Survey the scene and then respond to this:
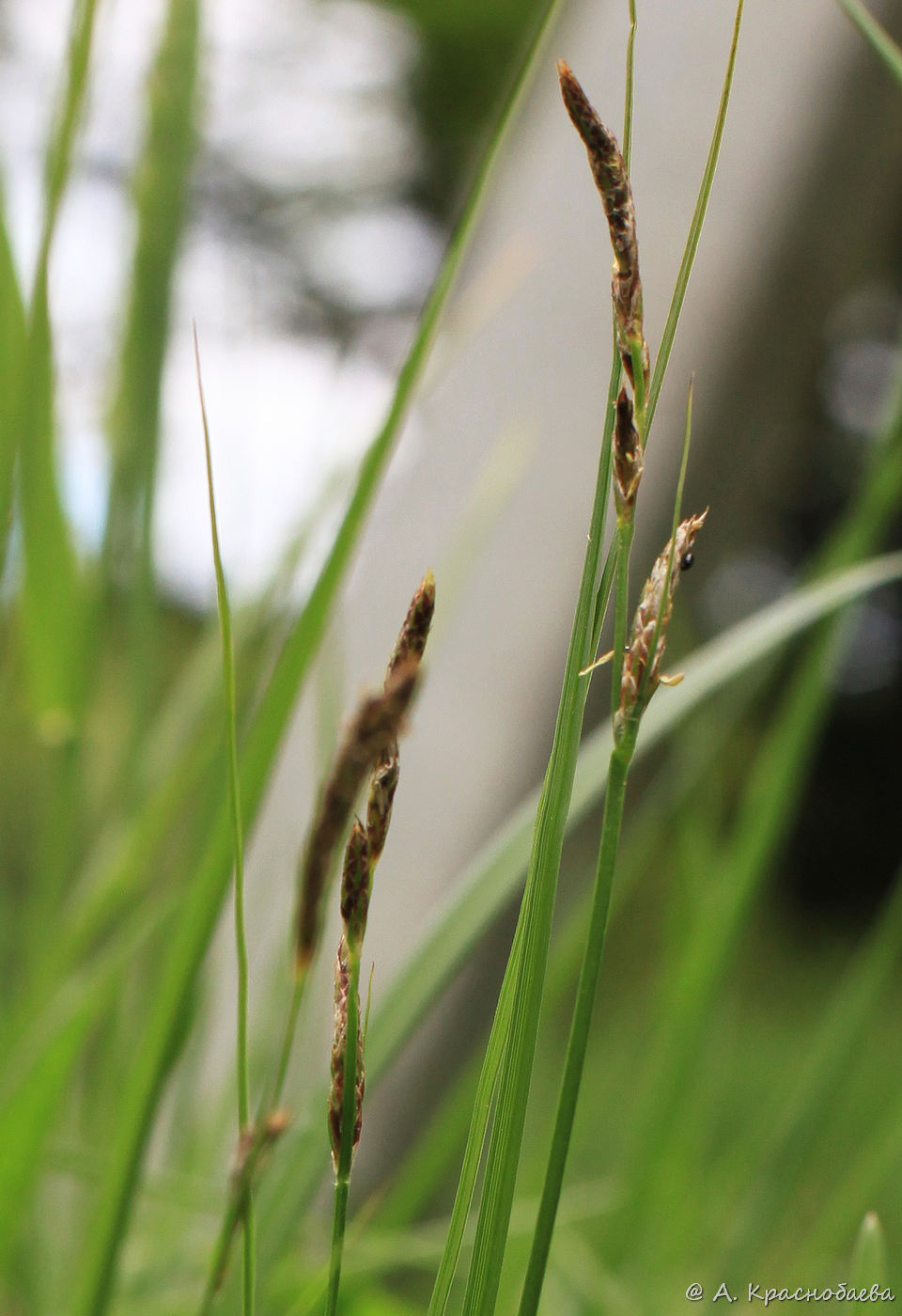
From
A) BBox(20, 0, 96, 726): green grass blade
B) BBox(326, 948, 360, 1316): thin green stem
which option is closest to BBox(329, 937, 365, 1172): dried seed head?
BBox(326, 948, 360, 1316): thin green stem

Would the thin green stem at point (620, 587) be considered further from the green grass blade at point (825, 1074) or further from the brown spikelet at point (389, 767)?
the green grass blade at point (825, 1074)

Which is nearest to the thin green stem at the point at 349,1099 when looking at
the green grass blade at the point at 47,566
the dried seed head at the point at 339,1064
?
the dried seed head at the point at 339,1064

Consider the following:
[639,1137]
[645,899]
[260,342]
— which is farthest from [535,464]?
[645,899]

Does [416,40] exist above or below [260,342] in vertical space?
above

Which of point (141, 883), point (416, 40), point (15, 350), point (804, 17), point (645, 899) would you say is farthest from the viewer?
point (416, 40)

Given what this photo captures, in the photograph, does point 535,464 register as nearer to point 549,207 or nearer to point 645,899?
point 549,207

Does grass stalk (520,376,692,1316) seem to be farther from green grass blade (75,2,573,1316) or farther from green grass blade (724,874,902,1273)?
green grass blade (724,874,902,1273)

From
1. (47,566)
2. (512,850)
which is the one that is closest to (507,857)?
(512,850)
